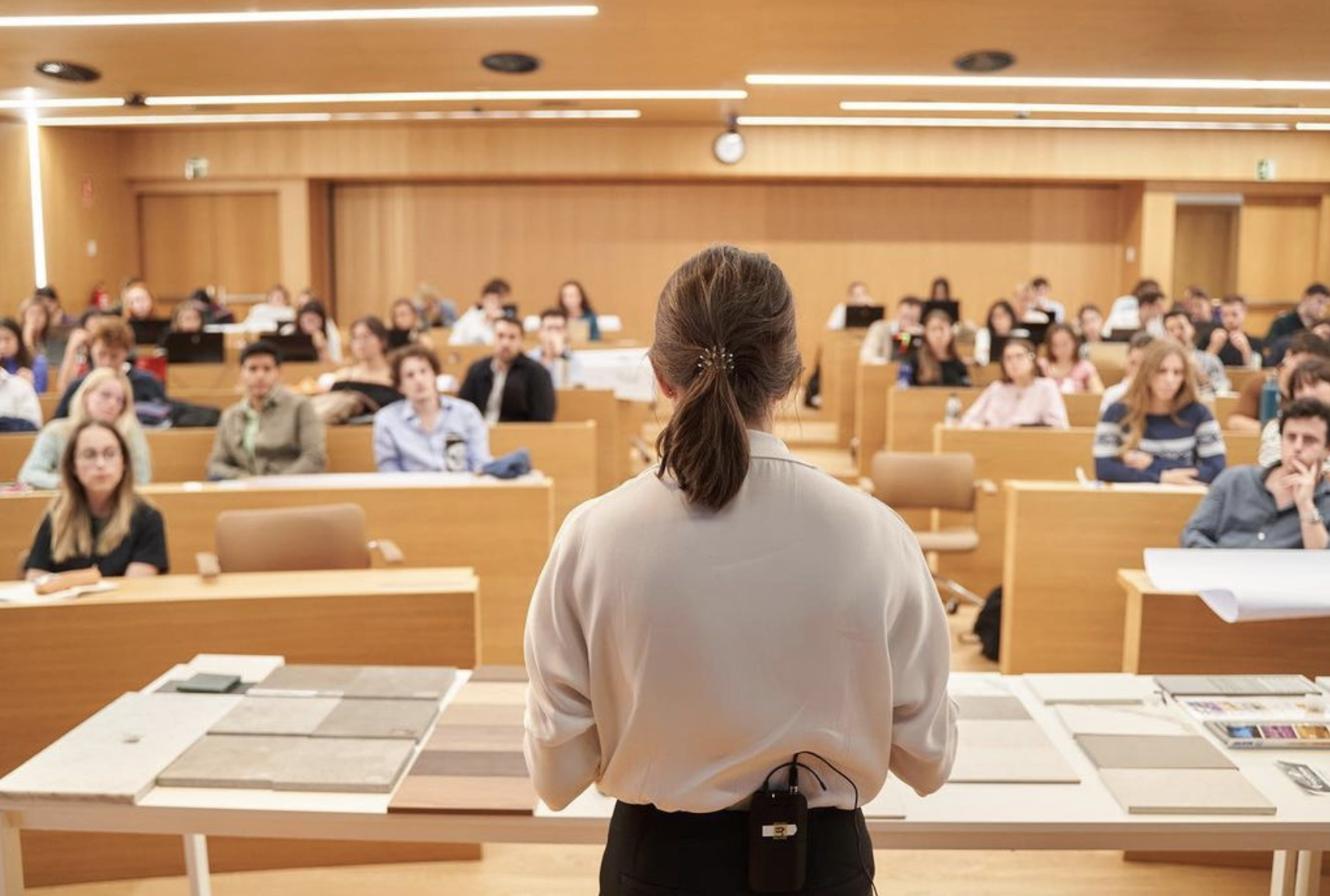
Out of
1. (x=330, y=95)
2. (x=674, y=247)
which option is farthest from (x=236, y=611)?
(x=674, y=247)

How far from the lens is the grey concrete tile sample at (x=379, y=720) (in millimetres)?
2258

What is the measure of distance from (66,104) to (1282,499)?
10.4 m

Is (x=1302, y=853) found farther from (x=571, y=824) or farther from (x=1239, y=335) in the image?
Answer: (x=1239, y=335)

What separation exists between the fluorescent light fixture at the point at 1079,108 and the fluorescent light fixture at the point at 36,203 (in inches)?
312

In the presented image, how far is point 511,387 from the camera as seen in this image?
21.4 feet

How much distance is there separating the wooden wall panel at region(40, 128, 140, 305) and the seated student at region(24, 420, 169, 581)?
9.49m

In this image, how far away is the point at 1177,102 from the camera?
408 inches

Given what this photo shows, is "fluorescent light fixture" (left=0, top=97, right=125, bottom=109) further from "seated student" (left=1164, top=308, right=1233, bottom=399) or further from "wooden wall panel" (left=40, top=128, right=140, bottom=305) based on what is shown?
"seated student" (left=1164, top=308, right=1233, bottom=399)

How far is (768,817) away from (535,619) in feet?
1.15

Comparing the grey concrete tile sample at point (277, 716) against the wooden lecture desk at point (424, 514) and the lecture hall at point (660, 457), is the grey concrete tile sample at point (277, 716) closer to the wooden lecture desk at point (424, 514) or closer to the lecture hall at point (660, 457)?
the lecture hall at point (660, 457)

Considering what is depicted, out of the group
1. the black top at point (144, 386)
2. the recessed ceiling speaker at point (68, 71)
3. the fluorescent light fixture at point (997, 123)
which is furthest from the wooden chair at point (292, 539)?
the fluorescent light fixture at point (997, 123)

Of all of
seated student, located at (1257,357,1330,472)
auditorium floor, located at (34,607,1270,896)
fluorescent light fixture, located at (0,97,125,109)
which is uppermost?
fluorescent light fixture, located at (0,97,125,109)

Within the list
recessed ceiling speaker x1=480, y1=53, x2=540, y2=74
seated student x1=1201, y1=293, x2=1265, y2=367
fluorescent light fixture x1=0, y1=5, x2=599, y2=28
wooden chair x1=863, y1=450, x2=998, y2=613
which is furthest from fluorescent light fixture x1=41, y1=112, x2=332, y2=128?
seated student x1=1201, y1=293, x2=1265, y2=367

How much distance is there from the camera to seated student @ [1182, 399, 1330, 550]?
11.9 feet
